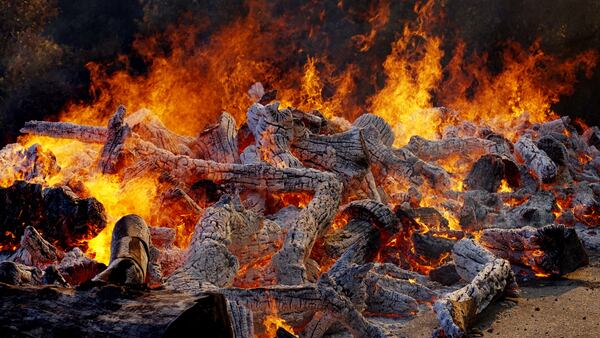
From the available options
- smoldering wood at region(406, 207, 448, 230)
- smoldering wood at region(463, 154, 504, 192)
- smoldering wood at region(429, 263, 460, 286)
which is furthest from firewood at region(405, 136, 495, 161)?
smoldering wood at region(429, 263, 460, 286)

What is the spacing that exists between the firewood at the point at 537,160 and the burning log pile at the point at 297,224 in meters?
0.03

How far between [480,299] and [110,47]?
784cm

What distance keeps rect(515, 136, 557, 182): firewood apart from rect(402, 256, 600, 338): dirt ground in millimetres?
2481

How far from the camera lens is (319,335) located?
4.18 m

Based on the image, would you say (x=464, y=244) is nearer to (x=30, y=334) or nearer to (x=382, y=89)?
(x=30, y=334)

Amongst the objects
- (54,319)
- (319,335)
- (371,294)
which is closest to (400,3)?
(371,294)

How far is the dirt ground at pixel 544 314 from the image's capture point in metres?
4.20

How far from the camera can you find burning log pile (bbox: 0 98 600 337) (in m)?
4.07

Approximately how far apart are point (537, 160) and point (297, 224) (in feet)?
13.6

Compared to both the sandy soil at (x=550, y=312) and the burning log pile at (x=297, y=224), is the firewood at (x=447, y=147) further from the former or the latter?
the sandy soil at (x=550, y=312)

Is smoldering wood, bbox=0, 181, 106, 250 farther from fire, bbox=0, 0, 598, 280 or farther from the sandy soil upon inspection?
the sandy soil

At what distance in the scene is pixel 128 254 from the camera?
13.2 feet

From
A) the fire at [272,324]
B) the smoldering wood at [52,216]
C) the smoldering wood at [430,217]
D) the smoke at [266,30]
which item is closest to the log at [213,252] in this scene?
the fire at [272,324]

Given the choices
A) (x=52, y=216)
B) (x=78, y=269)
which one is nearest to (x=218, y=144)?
(x=52, y=216)
